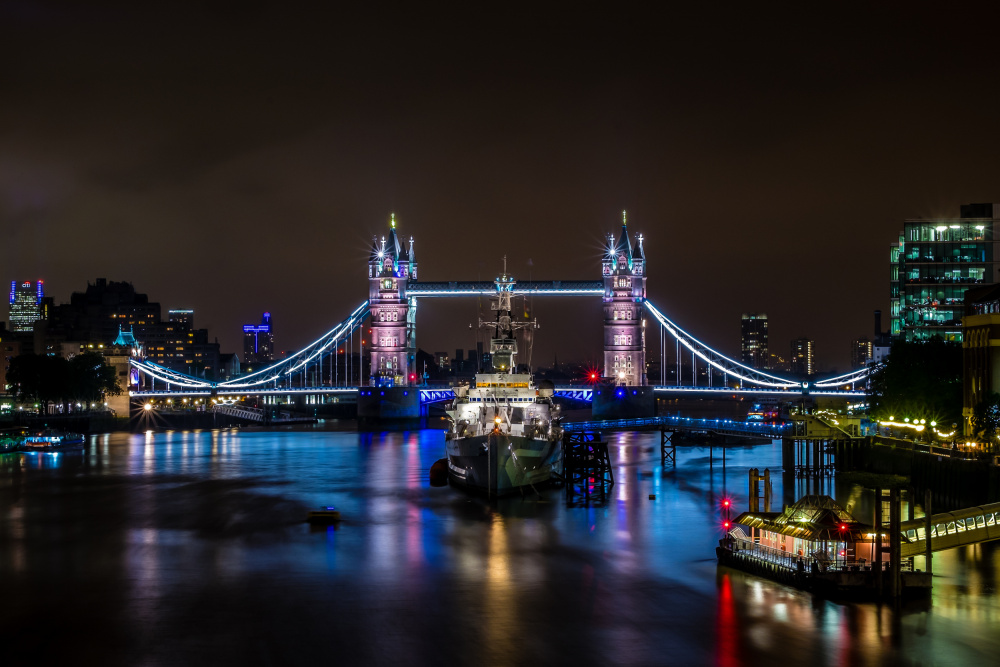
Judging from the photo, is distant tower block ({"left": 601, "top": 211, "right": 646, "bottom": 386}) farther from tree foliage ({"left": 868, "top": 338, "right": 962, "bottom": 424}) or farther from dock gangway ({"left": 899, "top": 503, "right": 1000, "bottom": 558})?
dock gangway ({"left": 899, "top": 503, "right": 1000, "bottom": 558})

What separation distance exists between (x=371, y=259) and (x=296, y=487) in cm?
7204

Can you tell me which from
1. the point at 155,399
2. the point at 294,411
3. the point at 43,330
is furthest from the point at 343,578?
the point at 43,330

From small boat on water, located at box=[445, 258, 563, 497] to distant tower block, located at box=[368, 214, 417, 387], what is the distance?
6291 cm

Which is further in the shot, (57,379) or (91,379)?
(91,379)

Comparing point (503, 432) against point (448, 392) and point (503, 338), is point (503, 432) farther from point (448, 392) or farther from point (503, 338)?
point (448, 392)

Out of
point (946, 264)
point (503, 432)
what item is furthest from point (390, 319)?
point (503, 432)

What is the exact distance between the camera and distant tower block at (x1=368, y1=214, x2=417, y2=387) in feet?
405

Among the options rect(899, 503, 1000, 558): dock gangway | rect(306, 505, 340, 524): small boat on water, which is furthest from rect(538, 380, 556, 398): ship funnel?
rect(899, 503, 1000, 558): dock gangway

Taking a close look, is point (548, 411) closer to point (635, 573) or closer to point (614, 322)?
point (635, 573)

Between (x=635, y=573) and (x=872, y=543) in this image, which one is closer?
(x=872, y=543)

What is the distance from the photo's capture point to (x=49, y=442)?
3305 inches

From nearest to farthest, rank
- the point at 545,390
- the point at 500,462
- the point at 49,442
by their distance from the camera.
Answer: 1. the point at 500,462
2. the point at 545,390
3. the point at 49,442

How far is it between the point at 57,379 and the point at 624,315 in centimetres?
5874

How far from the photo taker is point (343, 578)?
33.7 metres
